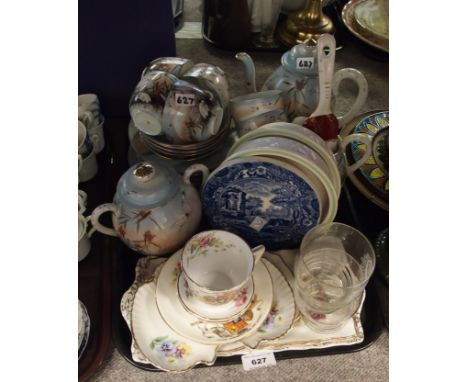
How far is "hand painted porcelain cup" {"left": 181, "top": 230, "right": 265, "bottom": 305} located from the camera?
2.10ft

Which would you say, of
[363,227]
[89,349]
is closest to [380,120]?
[363,227]

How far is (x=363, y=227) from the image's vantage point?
2.74ft

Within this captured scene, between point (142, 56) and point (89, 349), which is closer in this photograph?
point (89, 349)

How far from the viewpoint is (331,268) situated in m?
0.72

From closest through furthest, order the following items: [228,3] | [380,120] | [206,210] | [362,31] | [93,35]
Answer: [206,210]
[93,35]
[380,120]
[228,3]
[362,31]

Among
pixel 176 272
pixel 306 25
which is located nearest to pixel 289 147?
pixel 176 272

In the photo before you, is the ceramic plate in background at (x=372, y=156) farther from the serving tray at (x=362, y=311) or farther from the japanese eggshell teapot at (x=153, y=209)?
the japanese eggshell teapot at (x=153, y=209)

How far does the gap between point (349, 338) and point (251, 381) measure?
0.53ft

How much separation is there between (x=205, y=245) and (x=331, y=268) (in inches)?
8.2

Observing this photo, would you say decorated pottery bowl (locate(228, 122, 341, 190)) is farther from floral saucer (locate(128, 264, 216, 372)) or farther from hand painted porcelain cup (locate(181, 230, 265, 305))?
floral saucer (locate(128, 264, 216, 372))

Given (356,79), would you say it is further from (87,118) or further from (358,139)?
(87,118)

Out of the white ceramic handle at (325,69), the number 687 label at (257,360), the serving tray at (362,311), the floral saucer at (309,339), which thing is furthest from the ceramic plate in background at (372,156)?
the number 687 label at (257,360)

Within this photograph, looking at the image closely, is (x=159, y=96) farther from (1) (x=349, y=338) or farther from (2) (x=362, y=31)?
(2) (x=362, y=31)

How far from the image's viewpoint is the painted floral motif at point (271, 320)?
662 mm
